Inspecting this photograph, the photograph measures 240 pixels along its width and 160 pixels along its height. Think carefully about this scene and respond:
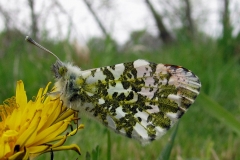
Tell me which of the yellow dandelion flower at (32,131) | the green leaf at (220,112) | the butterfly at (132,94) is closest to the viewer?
the yellow dandelion flower at (32,131)

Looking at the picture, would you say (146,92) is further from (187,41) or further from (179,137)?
(187,41)

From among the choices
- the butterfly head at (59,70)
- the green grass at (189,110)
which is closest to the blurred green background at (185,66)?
the green grass at (189,110)

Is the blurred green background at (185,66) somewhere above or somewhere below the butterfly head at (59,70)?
above

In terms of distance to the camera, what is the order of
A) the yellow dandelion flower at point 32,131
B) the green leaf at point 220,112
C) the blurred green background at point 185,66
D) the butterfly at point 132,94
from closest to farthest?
the yellow dandelion flower at point 32,131 → the butterfly at point 132,94 → the green leaf at point 220,112 → the blurred green background at point 185,66

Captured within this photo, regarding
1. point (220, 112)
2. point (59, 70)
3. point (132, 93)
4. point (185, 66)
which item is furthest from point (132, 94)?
point (185, 66)

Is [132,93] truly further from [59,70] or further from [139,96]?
[59,70]

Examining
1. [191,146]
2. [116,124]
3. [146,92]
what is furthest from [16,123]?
[191,146]

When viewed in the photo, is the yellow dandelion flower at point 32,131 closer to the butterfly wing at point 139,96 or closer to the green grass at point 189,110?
the green grass at point 189,110

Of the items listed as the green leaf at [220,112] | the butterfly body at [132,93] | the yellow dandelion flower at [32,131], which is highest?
the green leaf at [220,112]

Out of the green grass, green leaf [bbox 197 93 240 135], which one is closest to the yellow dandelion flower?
the green grass
